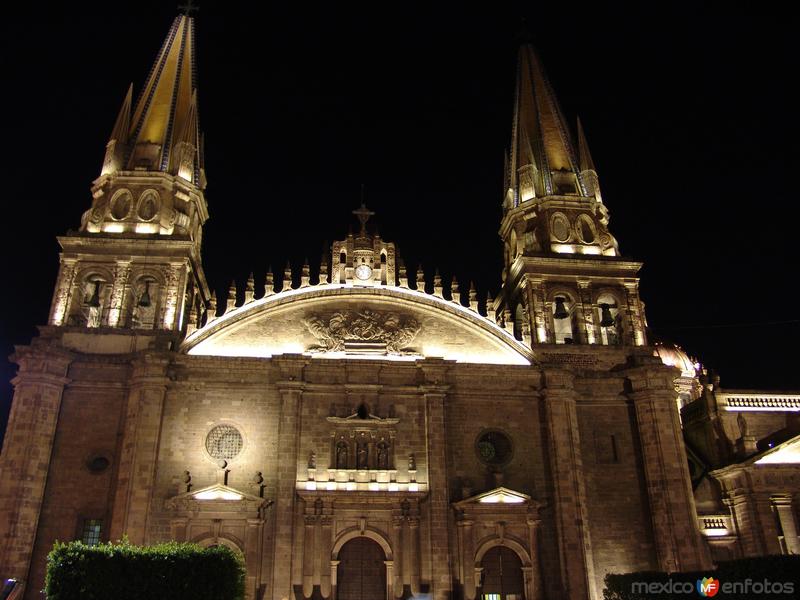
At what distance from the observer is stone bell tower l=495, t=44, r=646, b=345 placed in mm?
35781

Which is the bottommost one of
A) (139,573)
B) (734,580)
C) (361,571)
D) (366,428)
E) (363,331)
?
(734,580)

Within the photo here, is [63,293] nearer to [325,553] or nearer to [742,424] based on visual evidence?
[325,553]

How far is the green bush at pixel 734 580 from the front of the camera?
19.2 metres

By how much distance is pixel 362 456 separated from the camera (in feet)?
101

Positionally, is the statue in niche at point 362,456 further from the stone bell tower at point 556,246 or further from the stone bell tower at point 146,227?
the stone bell tower at point 146,227

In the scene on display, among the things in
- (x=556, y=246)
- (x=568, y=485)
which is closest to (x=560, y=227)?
(x=556, y=246)

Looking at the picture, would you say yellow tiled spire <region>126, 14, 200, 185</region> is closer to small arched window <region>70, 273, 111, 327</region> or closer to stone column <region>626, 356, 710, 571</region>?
small arched window <region>70, 273, 111, 327</region>

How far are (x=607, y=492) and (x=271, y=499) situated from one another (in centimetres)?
1410

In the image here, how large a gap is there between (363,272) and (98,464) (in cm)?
1394

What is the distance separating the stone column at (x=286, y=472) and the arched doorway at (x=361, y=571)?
212 cm

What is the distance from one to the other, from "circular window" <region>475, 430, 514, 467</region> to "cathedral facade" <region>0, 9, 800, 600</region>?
0.42 feet

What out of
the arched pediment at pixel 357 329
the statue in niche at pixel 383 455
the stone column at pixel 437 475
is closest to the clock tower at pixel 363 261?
the arched pediment at pixel 357 329

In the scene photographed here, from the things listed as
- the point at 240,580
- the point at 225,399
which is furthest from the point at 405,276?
the point at 240,580

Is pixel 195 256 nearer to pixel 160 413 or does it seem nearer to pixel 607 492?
pixel 160 413
